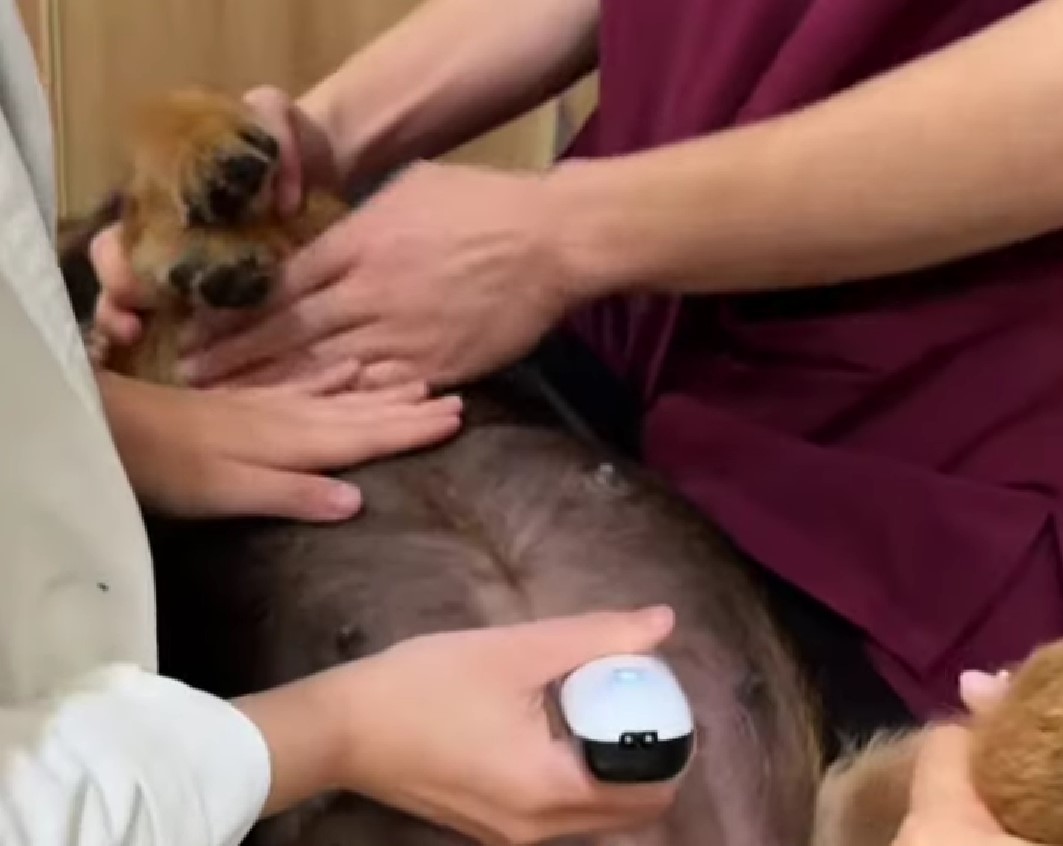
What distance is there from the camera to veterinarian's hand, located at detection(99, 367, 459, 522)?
104 cm

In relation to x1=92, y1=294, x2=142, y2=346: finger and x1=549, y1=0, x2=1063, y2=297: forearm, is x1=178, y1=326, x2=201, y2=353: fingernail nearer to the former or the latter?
x1=92, y1=294, x2=142, y2=346: finger

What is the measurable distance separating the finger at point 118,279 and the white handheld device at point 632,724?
0.41 meters

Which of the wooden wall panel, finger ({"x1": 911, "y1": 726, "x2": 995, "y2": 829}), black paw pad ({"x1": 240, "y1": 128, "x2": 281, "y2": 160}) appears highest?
finger ({"x1": 911, "y1": 726, "x2": 995, "y2": 829})

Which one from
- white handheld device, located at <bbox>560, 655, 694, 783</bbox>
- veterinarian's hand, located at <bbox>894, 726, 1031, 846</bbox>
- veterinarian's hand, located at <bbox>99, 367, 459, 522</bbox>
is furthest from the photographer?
veterinarian's hand, located at <bbox>99, 367, 459, 522</bbox>

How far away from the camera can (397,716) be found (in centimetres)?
89

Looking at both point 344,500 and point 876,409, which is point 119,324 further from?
point 876,409

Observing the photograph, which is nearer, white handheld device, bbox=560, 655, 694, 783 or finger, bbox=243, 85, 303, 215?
white handheld device, bbox=560, 655, 694, 783

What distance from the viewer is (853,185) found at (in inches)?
38.7

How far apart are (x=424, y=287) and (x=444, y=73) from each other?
11.1 inches

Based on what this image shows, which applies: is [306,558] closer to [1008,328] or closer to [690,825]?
[690,825]

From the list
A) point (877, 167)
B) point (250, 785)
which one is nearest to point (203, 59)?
point (877, 167)

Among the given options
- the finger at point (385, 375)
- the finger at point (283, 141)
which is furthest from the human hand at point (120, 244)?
the finger at point (385, 375)

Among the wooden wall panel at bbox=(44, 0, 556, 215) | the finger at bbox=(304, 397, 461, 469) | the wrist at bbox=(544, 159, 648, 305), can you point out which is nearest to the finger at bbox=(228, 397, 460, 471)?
the finger at bbox=(304, 397, 461, 469)

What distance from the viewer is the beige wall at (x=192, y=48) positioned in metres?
2.08
